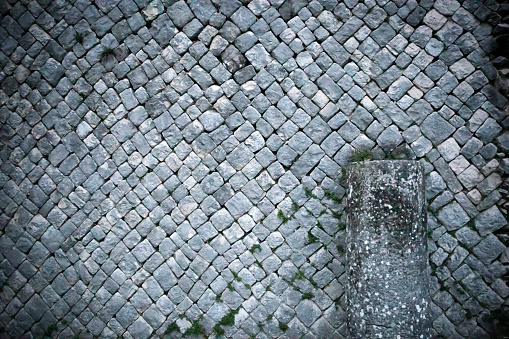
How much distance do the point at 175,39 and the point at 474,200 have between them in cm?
365

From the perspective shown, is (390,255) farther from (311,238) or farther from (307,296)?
(307,296)

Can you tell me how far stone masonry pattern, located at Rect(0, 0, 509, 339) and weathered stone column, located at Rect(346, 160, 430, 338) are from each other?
486mm

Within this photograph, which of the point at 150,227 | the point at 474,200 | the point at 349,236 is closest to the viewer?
the point at 349,236

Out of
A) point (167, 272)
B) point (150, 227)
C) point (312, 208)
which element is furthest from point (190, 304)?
point (312, 208)

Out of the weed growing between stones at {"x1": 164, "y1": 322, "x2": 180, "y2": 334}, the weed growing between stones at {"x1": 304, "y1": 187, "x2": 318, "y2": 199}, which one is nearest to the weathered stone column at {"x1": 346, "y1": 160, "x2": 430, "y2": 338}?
the weed growing between stones at {"x1": 304, "y1": 187, "x2": 318, "y2": 199}

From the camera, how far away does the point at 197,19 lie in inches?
135

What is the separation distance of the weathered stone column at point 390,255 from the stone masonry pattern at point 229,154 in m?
0.49

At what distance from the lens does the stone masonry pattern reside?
10.6 feet

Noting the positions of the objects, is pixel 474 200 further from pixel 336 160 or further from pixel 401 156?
pixel 336 160

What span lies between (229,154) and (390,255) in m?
1.86

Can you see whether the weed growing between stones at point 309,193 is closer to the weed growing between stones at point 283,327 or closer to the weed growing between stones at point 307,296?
the weed growing between stones at point 307,296

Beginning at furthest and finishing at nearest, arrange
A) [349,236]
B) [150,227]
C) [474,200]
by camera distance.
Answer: [150,227] → [474,200] → [349,236]

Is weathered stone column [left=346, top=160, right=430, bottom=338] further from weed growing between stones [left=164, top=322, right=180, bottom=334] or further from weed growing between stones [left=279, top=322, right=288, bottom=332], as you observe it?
weed growing between stones [left=164, top=322, right=180, bottom=334]

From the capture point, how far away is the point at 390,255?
268 centimetres
